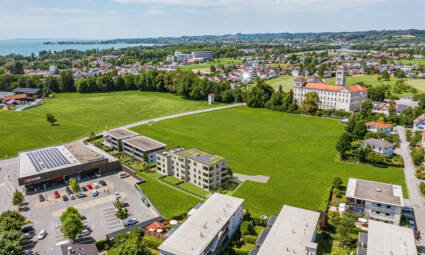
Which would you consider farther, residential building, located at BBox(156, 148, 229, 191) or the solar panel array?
the solar panel array

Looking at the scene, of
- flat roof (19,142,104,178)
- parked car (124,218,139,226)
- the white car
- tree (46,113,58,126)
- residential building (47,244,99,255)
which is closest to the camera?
residential building (47,244,99,255)

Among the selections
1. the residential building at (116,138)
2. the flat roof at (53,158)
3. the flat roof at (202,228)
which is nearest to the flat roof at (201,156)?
the flat roof at (202,228)

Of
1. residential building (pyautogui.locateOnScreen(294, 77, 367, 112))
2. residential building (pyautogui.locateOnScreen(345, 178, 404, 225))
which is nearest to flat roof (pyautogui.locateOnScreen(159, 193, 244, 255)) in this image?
residential building (pyautogui.locateOnScreen(345, 178, 404, 225))

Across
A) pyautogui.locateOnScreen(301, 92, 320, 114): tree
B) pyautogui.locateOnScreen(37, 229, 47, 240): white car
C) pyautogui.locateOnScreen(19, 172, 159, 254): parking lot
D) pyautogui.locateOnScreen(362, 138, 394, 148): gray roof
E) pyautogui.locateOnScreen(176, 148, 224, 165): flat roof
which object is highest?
pyautogui.locateOnScreen(301, 92, 320, 114): tree

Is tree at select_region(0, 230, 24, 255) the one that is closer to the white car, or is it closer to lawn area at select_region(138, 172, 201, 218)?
the white car

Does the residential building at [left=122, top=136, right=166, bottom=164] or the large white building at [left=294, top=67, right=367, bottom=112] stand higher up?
the large white building at [left=294, top=67, right=367, bottom=112]

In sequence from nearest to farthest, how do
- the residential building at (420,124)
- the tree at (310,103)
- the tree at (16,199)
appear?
the tree at (16,199) → the residential building at (420,124) → the tree at (310,103)

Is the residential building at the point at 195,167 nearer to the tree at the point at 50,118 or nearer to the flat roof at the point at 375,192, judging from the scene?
the flat roof at the point at 375,192
